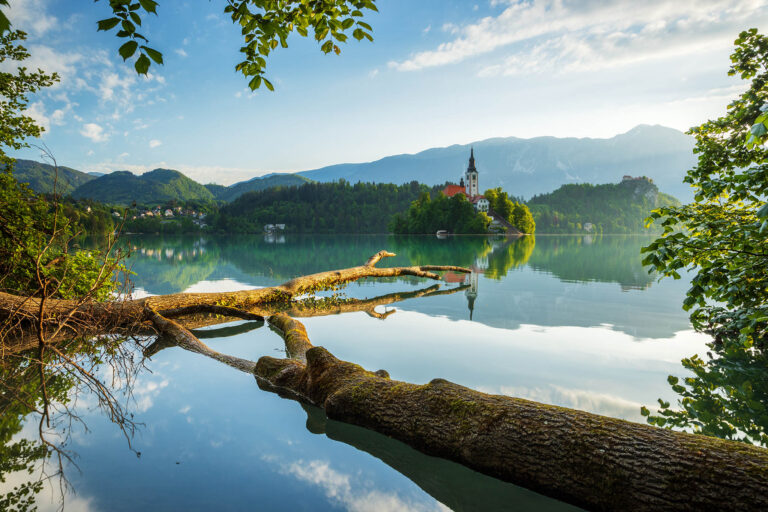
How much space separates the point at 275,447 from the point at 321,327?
5.38 m

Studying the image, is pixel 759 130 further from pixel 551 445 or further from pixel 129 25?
pixel 129 25

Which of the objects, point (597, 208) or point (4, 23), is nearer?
point (4, 23)

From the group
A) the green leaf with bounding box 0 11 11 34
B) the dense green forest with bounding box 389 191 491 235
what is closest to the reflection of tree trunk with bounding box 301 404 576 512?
the green leaf with bounding box 0 11 11 34

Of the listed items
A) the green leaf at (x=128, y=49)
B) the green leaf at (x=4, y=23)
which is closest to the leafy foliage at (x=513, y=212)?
the green leaf at (x=128, y=49)

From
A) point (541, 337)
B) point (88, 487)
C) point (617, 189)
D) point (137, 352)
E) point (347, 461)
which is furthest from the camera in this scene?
point (617, 189)

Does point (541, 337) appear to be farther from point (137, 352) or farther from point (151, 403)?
point (137, 352)

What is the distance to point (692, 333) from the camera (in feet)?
26.8

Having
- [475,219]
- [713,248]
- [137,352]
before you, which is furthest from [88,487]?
[475,219]

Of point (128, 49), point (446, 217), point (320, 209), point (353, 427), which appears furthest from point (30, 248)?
point (320, 209)

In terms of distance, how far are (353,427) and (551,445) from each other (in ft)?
6.84

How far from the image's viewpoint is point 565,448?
2.86 metres

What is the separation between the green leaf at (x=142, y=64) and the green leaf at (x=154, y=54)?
83 millimetres

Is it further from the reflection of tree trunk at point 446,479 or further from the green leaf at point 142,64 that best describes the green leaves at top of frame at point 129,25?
the reflection of tree trunk at point 446,479

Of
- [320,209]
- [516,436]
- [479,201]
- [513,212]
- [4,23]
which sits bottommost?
[516,436]
